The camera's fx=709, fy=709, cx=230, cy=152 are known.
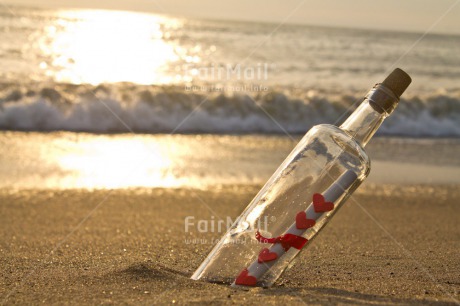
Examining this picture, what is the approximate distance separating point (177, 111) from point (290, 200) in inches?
346

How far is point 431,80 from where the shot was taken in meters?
18.2

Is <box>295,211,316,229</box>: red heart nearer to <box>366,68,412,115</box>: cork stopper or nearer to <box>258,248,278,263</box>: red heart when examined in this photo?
<box>258,248,278,263</box>: red heart

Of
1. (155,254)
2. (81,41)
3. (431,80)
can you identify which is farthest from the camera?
(81,41)

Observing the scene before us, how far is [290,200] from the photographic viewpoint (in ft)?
6.91

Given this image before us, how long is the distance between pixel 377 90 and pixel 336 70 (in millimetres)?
17158

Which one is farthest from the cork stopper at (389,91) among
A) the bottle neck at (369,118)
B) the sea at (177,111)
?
the sea at (177,111)

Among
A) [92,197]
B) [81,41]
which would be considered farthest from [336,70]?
[92,197]

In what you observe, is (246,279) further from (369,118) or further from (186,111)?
(186,111)

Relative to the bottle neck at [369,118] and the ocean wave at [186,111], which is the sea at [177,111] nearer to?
the ocean wave at [186,111]

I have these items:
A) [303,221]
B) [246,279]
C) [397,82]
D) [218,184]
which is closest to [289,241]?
[303,221]

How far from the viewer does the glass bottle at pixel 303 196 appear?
6.75 ft

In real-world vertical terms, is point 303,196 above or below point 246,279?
above

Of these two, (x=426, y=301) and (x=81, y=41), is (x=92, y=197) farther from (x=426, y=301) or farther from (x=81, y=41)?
(x=81, y=41)

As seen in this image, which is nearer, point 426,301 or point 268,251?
point 268,251
